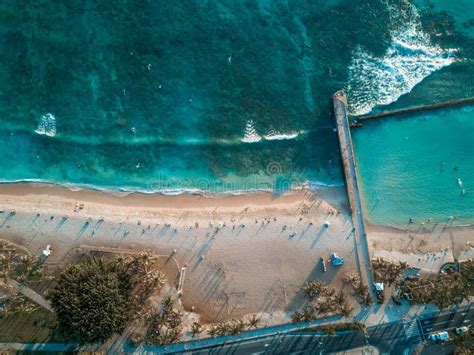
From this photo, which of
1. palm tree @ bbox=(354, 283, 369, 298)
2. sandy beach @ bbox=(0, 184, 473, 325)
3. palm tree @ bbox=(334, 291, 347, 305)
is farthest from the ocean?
palm tree @ bbox=(334, 291, 347, 305)

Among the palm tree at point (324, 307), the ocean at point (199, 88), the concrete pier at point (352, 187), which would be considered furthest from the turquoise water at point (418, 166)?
the palm tree at point (324, 307)

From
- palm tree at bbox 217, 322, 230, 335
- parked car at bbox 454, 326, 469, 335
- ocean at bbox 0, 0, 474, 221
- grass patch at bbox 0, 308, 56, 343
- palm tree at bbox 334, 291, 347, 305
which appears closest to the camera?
grass patch at bbox 0, 308, 56, 343

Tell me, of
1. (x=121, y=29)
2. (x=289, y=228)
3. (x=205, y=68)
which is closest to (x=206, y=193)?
(x=289, y=228)

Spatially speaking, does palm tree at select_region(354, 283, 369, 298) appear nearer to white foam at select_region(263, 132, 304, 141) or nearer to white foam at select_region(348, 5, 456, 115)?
white foam at select_region(263, 132, 304, 141)

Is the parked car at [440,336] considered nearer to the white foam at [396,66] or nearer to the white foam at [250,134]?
the white foam at [396,66]

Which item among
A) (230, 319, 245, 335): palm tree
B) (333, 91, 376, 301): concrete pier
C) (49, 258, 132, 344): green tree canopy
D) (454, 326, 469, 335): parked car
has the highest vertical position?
(333, 91, 376, 301): concrete pier

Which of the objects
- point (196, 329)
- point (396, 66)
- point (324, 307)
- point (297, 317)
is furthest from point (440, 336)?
point (396, 66)
